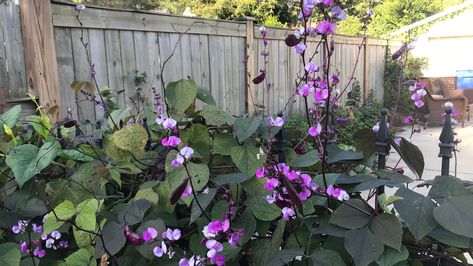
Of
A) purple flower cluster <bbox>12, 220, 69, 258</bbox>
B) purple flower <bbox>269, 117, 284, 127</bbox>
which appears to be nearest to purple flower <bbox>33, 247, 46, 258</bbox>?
purple flower cluster <bbox>12, 220, 69, 258</bbox>

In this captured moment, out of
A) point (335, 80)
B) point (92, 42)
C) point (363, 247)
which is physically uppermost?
point (92, 42)

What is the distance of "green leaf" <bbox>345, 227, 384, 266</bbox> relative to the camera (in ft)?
3.11

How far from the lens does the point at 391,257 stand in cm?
97

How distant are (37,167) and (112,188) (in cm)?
26

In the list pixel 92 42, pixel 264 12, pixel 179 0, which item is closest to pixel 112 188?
pixel 92 42

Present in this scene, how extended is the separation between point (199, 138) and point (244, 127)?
15cm

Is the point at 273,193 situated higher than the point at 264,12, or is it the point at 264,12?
the point at 264,12

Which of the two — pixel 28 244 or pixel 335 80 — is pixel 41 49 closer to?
pixel 28 244

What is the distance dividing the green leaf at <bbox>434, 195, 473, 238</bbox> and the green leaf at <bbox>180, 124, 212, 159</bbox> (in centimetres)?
65

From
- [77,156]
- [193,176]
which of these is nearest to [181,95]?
[193,176]

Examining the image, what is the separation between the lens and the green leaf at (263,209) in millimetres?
1136

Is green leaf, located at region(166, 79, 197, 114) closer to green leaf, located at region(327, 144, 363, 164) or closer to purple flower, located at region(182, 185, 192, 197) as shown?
purple flower, located at region(182, 185, 192, 197)

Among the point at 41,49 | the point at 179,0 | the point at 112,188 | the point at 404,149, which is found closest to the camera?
the point at 404,149

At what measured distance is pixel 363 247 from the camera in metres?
0.96
